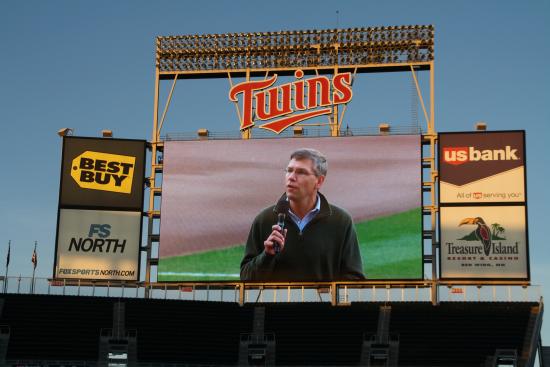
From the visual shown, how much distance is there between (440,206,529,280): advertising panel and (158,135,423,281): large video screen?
121 centimetres

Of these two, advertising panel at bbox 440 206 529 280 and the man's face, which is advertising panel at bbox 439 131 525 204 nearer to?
advertising panel at bbox 440 206 529 280

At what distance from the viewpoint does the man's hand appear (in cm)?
4503

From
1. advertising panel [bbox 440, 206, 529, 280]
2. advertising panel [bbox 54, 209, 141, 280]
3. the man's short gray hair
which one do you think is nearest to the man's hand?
the man's short gray hair

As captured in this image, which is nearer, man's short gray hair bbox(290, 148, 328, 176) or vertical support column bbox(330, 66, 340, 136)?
man's short gray hair bbox(290, 148, 328, 176)

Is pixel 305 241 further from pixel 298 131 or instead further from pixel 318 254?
pixel 298 131

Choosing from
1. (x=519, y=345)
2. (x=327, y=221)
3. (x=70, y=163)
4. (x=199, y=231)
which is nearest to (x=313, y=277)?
(x=327, y=221)

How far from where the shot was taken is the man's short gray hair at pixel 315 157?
4609cm

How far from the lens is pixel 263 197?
1826 inches

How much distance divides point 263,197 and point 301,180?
1.67 m

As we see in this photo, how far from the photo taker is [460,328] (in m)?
44.3

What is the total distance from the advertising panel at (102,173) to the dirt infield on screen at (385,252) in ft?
14.4

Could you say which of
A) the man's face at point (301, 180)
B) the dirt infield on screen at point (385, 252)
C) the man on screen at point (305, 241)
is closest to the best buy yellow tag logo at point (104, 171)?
the dirt infield on screen at point (385, 252)

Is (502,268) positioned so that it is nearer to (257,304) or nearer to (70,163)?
(257,304)

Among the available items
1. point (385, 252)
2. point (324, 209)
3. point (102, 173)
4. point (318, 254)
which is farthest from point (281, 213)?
point (102, 173)
